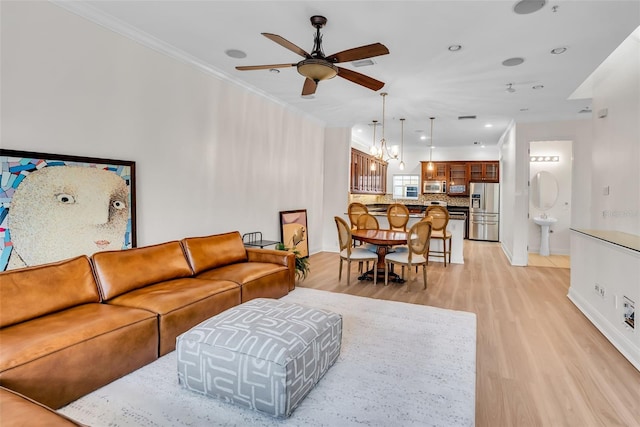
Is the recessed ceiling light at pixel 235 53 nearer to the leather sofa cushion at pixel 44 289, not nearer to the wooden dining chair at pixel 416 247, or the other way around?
the leather sofa cushion at pixel 44 289

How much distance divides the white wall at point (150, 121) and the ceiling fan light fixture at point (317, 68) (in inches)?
71.8

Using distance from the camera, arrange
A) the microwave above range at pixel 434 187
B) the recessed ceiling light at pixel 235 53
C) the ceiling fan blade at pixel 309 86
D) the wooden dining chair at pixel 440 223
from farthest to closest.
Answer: the microwave above range at pixel 434 187, the wooden dining chair at pixel 440 223, the recessed ceiling light at pixel 235 53, the ceiling fan blade at pixel 309 86

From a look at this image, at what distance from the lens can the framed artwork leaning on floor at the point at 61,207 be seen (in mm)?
2480

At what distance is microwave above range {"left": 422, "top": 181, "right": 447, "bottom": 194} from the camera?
1055 centimetres

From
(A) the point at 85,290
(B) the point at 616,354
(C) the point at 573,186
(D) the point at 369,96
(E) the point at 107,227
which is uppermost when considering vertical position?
(D) the point at 369,96

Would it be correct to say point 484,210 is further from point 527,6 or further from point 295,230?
point 527,6

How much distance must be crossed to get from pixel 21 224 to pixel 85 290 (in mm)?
710

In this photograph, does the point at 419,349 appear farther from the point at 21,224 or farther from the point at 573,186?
the point at 573,186

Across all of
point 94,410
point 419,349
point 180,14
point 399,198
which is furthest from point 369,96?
point 399,198

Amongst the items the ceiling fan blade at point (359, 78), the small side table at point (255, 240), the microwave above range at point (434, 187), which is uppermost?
the ceiling fan blade at point (359, 78)

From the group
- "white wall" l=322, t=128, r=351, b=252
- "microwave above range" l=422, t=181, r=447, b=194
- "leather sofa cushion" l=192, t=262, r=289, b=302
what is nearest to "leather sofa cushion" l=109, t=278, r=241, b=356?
"leather sofa cushion" l=192, t=262, r=289, b=302

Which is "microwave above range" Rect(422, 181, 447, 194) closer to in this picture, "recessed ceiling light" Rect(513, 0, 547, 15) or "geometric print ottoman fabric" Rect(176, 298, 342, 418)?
"recessed ceiling light" Rect(513, 0, 547, 15)

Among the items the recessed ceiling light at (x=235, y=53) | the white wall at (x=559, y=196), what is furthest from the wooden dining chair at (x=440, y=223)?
the recessed ceiling light at (x=235, y=53)

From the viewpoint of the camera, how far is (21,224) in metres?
2.53
